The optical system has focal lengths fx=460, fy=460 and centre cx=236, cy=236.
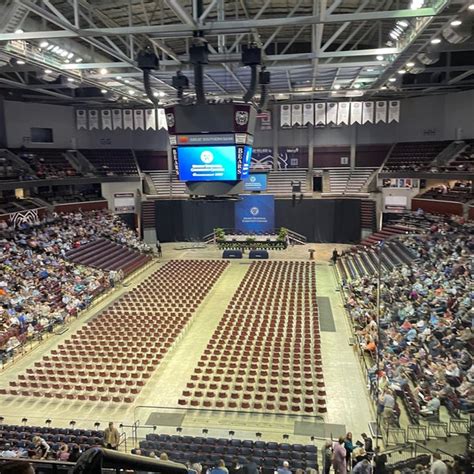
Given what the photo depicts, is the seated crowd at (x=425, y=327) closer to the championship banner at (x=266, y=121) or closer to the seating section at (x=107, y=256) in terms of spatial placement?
the seating section at (x=107, y=256)

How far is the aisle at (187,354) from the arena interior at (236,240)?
12 centimetres

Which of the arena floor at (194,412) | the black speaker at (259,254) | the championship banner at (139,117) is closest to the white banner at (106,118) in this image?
the championship banner at (139,117)

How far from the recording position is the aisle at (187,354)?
14375mm

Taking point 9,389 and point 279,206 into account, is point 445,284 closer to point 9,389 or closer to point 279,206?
point 9,389

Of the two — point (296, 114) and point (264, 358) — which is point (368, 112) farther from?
point (264, 358)

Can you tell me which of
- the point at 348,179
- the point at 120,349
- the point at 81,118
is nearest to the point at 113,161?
the point at 81,118

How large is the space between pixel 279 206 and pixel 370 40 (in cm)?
1527

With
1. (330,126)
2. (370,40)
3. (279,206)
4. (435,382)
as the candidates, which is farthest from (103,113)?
(435,382)

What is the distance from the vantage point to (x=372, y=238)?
34.7 metres

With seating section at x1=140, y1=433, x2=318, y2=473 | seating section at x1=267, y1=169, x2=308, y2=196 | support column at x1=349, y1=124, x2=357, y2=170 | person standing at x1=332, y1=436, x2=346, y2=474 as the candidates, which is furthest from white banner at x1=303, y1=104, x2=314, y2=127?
person standing at x1=332, y1=436, x2=346, y2=474

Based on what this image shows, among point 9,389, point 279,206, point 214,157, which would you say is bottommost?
point 9,389

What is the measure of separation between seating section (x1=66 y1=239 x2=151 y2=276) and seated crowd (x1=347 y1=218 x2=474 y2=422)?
14518mm

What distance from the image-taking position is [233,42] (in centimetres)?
2450

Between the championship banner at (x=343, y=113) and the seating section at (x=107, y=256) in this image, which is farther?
the championship banner at (x=343, y=113)
